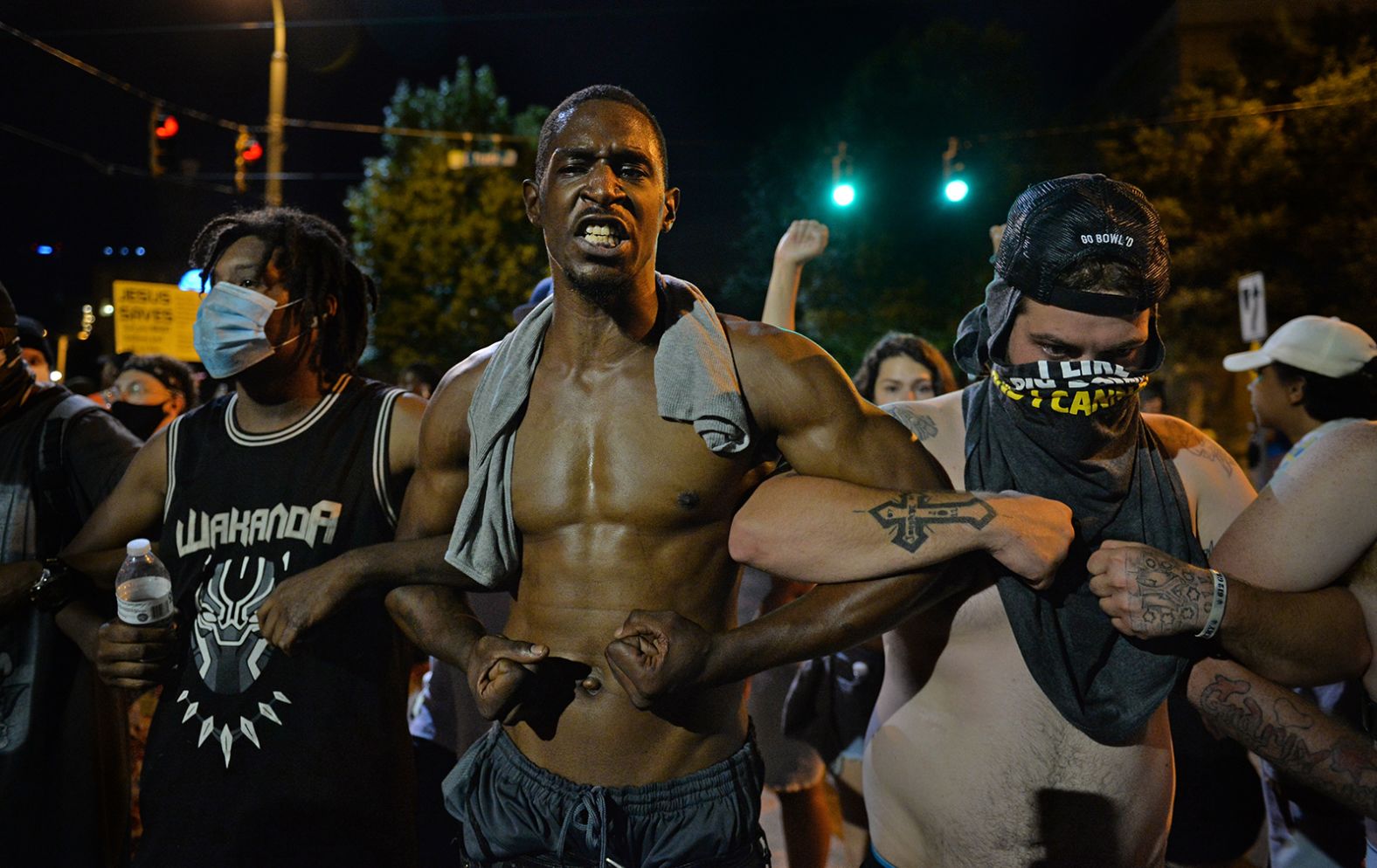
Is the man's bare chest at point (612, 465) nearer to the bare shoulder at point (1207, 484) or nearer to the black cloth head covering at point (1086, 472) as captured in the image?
the black cloth head covering at point (1086, 472)

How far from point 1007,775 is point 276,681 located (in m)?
1.97

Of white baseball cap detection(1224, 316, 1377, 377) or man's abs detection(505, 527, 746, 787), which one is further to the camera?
white baseball cap detection(1224, 316, 1377, 377)

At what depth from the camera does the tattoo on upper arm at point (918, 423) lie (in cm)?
246

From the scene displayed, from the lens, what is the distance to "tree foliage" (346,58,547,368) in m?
30.2

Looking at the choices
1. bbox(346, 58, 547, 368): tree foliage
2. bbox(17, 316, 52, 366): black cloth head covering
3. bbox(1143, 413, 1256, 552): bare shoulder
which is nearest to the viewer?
bbox(1143, 413, 1256, 552): bare shoulder

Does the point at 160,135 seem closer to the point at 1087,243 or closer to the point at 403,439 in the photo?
the point at 403,439

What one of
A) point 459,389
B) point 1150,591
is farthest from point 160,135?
point 1150,591

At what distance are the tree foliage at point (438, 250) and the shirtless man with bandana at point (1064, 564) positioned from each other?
28645 millimetres

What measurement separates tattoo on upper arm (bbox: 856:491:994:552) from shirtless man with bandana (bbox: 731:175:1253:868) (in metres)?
0.03

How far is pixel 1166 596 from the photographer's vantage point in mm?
2072

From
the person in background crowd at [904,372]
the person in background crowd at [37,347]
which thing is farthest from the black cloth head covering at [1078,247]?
the person in background crowd at [37,347]

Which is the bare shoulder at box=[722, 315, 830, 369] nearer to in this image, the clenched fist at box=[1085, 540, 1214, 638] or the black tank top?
the clenched fist at box=[1085, 540, 1214, 638]

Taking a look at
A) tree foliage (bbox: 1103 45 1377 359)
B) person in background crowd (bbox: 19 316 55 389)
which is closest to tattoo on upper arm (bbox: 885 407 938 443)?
person in background crowd (bbox: 19 316 55 389)

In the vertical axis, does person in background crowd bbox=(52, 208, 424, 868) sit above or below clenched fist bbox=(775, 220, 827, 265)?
below
